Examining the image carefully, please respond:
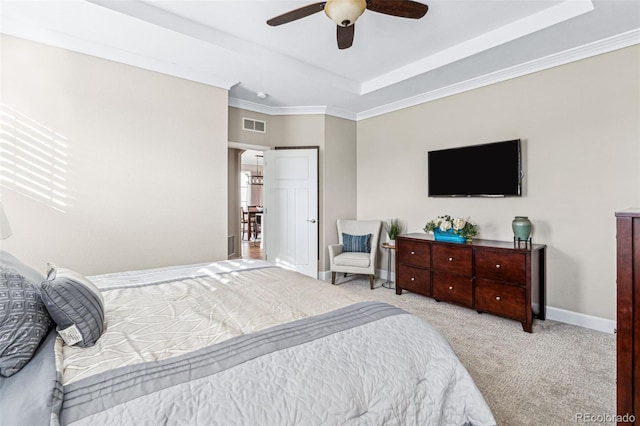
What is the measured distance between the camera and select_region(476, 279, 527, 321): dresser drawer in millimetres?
2869

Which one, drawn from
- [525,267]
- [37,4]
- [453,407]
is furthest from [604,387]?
[37,4]

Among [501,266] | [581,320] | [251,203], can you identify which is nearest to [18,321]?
[501,266]

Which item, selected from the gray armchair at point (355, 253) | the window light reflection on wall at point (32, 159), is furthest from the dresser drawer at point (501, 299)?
the window light reflection on wall at point (32, 159)

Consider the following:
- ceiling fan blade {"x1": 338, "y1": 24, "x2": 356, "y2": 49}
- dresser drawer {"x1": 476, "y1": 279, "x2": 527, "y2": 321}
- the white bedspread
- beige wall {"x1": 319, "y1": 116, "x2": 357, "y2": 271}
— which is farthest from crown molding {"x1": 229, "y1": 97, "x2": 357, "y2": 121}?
the white bedspread

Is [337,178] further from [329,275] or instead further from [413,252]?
[413,252]

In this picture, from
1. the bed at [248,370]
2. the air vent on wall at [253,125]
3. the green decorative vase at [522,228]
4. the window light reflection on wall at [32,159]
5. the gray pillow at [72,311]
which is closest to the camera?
the bed at [248,370]

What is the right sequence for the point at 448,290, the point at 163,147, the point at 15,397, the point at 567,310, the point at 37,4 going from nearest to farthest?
the point at 15,397 < the point at 37,4 < the point at 567,310 < the point at 163,147 < the point at 448,290

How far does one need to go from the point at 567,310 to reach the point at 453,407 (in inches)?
105

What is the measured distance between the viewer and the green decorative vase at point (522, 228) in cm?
304

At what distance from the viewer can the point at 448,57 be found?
3.24m

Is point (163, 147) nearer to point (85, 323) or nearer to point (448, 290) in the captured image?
point (85, 323)

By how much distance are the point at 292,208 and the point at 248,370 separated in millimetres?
3873

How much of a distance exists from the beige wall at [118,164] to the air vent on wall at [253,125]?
78 centimetres

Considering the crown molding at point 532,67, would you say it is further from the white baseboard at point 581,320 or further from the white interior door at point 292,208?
the white baseboard at point 581,320
